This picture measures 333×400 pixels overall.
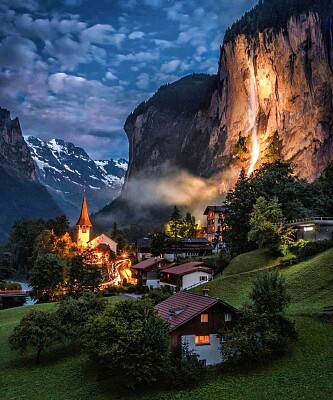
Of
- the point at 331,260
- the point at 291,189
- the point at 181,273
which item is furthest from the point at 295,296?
the point at 291,189

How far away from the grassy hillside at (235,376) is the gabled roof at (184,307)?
396 centimetres

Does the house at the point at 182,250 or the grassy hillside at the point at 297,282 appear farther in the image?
the house at the point at 182,250

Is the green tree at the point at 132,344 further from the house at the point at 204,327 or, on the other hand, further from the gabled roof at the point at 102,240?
the gabled roof at the point at 102,240

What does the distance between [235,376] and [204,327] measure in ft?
14.2

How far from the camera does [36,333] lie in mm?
36500

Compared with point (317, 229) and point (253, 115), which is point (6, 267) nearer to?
point (317, 229)

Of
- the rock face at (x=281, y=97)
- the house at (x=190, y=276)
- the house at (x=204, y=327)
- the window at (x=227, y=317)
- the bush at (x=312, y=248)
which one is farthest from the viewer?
the rock face at (x=281, y=97)

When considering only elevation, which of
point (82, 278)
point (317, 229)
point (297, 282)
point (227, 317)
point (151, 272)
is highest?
point (317, 229)

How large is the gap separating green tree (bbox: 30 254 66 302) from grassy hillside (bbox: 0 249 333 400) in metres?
26.4

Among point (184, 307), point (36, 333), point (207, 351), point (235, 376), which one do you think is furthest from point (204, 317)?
point (36, 333)

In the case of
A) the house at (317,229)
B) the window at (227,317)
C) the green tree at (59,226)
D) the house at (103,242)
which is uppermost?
the green tree at (59,226)

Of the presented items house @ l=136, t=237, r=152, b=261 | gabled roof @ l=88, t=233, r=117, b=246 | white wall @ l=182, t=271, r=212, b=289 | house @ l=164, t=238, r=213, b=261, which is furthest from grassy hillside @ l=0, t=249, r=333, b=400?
gabled roof @ l=88, t=233, r=117, b=246

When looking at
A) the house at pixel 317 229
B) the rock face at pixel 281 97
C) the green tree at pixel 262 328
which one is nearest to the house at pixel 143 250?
the house at pixel 317 229

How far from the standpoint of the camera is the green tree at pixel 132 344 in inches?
1121
